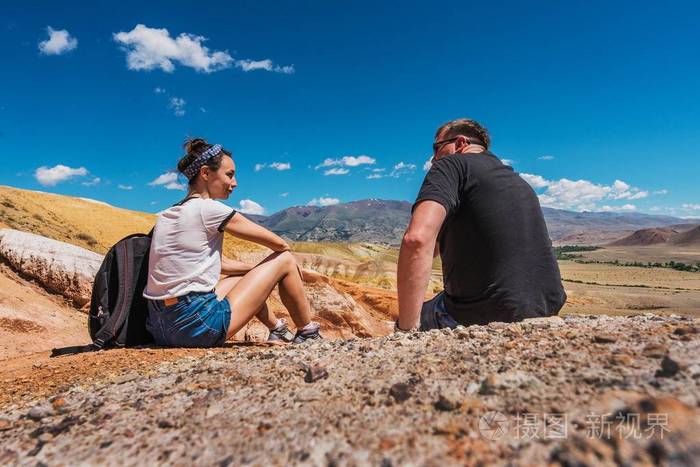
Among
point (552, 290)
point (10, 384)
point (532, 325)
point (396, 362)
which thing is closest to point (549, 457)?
point (396, 362)

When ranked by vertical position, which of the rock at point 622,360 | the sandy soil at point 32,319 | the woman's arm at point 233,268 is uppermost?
the woman's arm at point 233,268

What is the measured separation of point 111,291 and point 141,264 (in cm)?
36

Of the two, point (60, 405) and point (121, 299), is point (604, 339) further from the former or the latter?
point (121, 299)

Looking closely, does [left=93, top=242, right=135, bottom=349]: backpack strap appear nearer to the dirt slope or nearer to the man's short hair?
the man's short hair

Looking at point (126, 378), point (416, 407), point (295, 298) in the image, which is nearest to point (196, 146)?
point (295, 298)

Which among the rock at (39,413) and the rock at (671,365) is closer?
the rock at (671,365)

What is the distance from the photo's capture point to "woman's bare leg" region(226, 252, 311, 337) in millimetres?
3816

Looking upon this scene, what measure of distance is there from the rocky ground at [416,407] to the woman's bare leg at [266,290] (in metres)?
1.18

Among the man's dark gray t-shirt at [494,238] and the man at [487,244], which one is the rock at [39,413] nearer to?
the man at [487,244]

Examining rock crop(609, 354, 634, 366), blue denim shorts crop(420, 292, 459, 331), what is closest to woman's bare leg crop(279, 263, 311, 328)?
blue denim shorts crop(420, 292, 459, 331)

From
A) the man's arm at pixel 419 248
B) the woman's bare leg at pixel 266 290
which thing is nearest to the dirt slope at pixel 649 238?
the woman's bare leg at pixel 266 290

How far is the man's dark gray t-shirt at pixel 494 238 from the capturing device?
2.81 m

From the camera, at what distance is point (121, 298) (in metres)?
3.83

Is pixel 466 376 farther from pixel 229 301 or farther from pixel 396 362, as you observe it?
pixel 229 301
